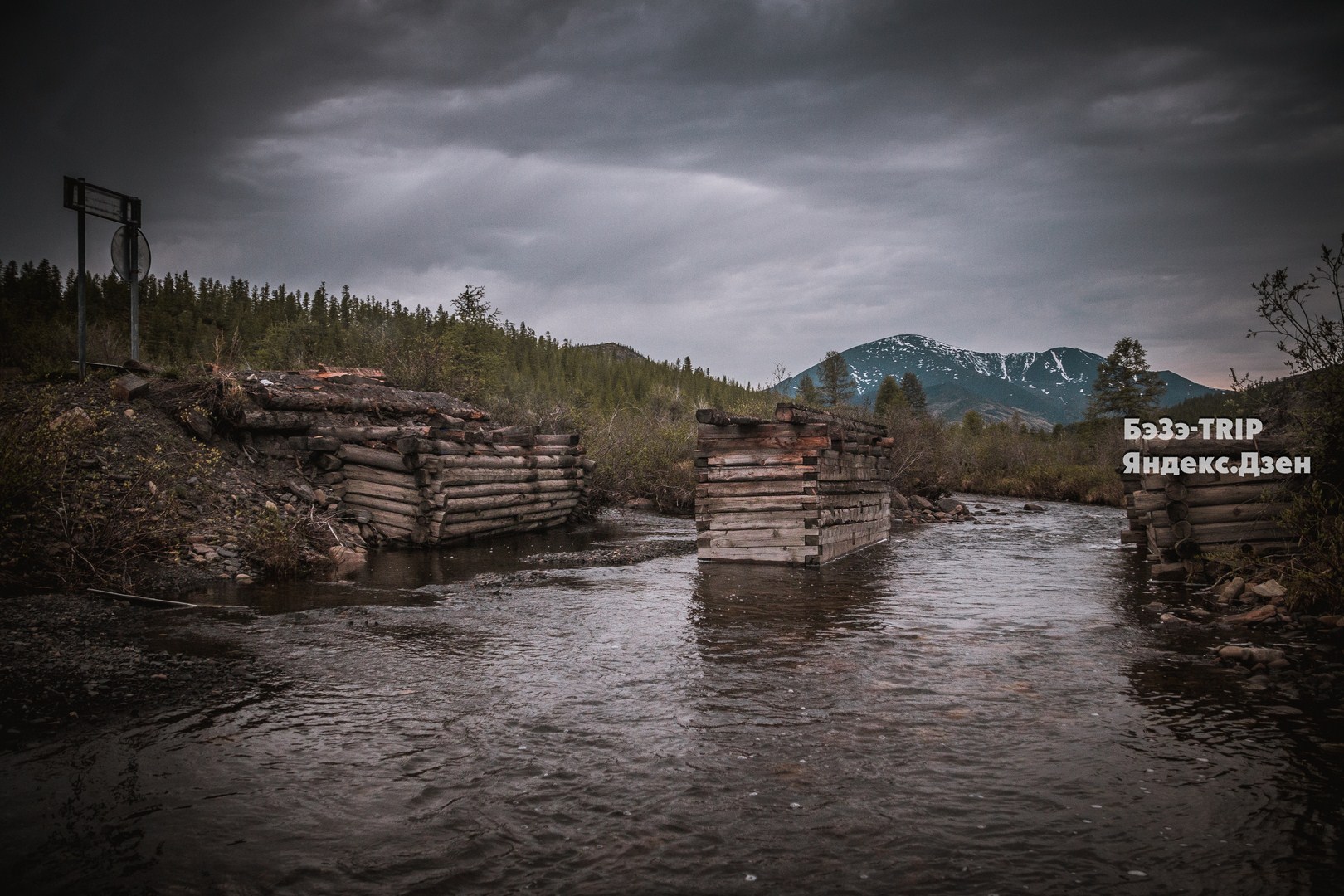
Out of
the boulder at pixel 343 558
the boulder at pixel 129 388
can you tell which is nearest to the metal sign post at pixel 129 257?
the boulder at pixel 129 388

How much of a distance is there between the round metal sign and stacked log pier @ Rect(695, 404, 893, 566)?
11526 mm

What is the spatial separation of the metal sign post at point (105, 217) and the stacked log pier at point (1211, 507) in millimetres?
16439

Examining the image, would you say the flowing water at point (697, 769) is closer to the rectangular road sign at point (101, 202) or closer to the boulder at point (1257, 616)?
the boulder at point (1257, 616)

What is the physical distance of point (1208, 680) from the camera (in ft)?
18.3

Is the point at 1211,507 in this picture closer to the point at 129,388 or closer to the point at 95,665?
the point at 95,665

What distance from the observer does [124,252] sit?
46.5 ft

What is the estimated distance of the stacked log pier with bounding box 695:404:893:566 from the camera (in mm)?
11219

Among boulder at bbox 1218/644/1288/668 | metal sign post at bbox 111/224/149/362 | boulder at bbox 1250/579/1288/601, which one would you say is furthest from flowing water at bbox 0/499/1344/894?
metal sign post at bbox 111/224/149/362

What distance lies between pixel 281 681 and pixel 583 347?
321ft

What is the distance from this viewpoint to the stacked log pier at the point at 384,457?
12.9 meters

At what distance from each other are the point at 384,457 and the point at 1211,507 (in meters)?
12.3

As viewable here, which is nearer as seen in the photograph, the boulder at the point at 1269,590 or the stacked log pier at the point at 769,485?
the boulder at the point at 1269,590

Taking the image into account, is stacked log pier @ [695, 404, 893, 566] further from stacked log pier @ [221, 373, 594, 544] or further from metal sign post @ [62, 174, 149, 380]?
metal sign post @ [62, 174, 149, 380]

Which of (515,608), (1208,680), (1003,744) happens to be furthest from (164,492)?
(1208,680)
